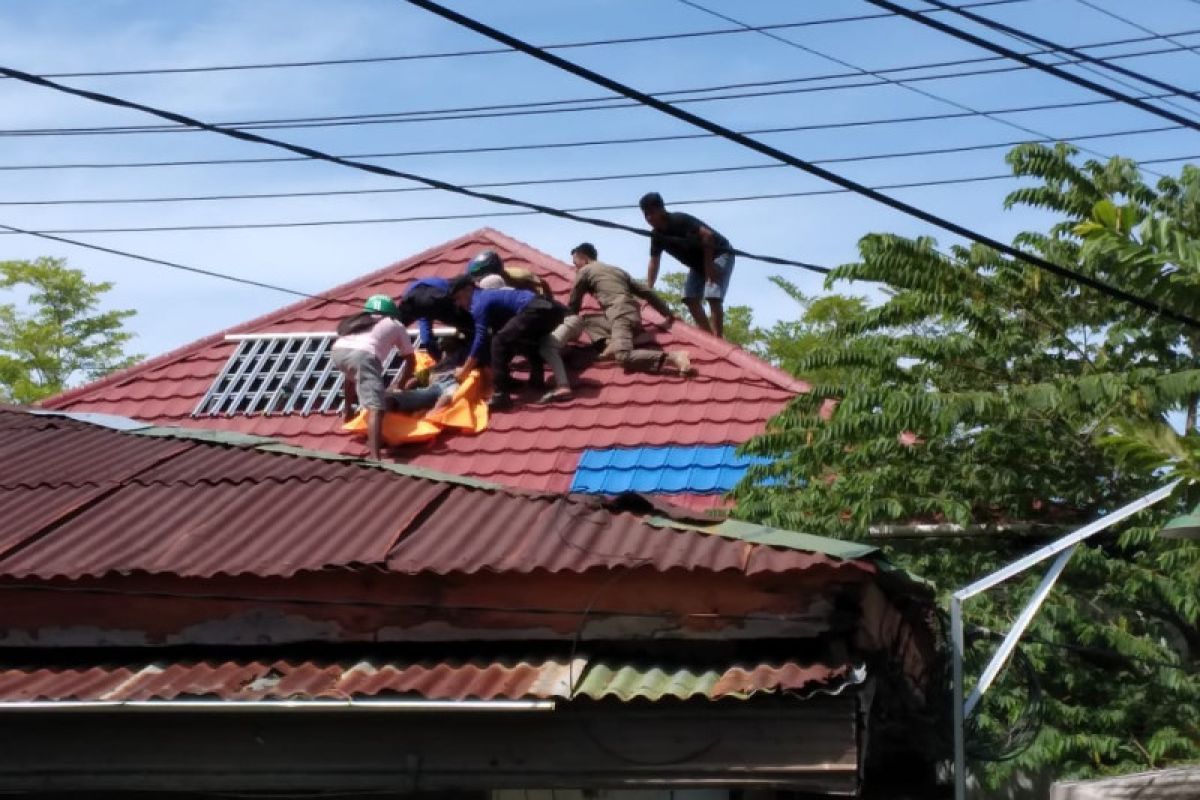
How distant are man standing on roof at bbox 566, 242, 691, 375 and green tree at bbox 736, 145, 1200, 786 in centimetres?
197

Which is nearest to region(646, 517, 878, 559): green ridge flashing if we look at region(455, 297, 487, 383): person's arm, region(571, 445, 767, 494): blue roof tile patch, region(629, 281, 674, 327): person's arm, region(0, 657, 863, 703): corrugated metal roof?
region(0, 657, 863, 703): corrugated metal roof

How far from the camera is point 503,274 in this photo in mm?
12773

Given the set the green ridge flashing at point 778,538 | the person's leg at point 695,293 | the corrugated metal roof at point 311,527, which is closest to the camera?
the green ridge flashing at point 778,538

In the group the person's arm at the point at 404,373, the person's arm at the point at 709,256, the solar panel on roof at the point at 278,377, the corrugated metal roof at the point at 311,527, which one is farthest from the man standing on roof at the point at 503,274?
the corrugated metal roof at the point at 311,527

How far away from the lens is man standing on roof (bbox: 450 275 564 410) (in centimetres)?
1188

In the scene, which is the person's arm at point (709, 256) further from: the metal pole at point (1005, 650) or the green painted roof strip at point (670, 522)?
the metal pole at point (1005, 650)

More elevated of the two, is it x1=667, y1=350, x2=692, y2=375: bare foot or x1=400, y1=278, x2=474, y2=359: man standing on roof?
x1=400, y1=278, x2=474, y2=359: man standing on roof

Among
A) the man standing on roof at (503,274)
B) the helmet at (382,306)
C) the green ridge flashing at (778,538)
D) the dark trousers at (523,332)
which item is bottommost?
the green ridge flashing at (778,538)

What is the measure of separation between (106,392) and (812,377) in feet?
21.7

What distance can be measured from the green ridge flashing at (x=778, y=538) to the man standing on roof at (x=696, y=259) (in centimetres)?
672

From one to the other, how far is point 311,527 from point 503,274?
659cm

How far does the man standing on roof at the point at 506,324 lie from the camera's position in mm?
11883

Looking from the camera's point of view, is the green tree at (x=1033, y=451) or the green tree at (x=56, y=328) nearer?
the green tree at (x=1033, y=451)

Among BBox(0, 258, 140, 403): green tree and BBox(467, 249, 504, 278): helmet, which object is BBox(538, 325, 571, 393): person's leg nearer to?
BBox(467, 249, 504, 278): helmet
